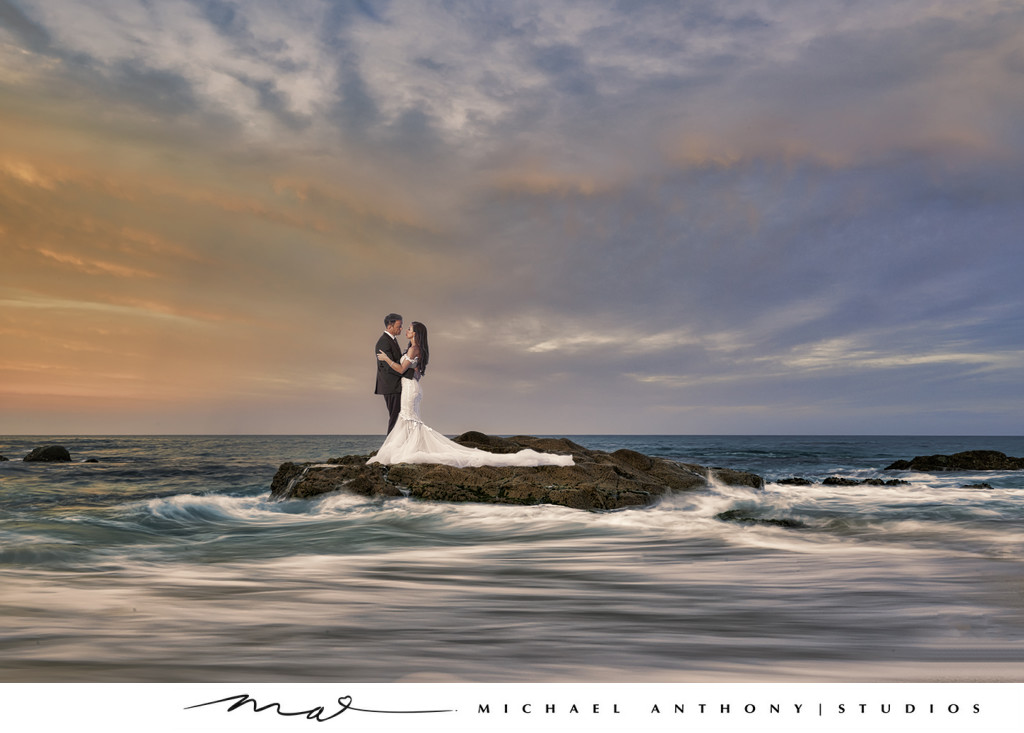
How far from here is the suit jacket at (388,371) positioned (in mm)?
12664

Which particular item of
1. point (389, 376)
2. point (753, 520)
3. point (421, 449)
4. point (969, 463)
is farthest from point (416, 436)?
point (969, 463)

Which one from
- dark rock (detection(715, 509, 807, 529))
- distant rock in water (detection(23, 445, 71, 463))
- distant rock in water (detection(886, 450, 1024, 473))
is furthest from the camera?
distant rock in water (detection(23, 445, 71, 463))

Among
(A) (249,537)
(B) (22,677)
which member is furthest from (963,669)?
(A) (249,537)

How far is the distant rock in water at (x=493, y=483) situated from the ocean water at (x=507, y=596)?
0.52 m

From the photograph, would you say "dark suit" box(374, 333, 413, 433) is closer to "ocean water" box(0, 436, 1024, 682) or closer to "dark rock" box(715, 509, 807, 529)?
"ocean water" box(0, 436, 1024, 682)

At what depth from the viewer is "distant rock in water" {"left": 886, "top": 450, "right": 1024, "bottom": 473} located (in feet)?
81.0

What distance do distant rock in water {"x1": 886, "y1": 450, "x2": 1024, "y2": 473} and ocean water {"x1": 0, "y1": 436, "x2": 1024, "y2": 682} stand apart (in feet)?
55.3

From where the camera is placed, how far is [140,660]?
358 cm

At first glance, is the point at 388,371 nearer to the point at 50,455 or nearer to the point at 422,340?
the point at 422,340

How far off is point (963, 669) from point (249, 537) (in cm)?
829

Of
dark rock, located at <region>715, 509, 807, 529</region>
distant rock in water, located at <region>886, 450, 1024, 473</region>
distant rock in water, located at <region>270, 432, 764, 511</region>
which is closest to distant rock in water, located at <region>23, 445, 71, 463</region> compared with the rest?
distant rock in water, located at <region>270, 432, 764, 511</region>

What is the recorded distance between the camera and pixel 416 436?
1273cm

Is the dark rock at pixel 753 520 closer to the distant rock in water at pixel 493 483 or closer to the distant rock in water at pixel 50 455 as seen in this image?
the distant rock in water at pixel 493 483
